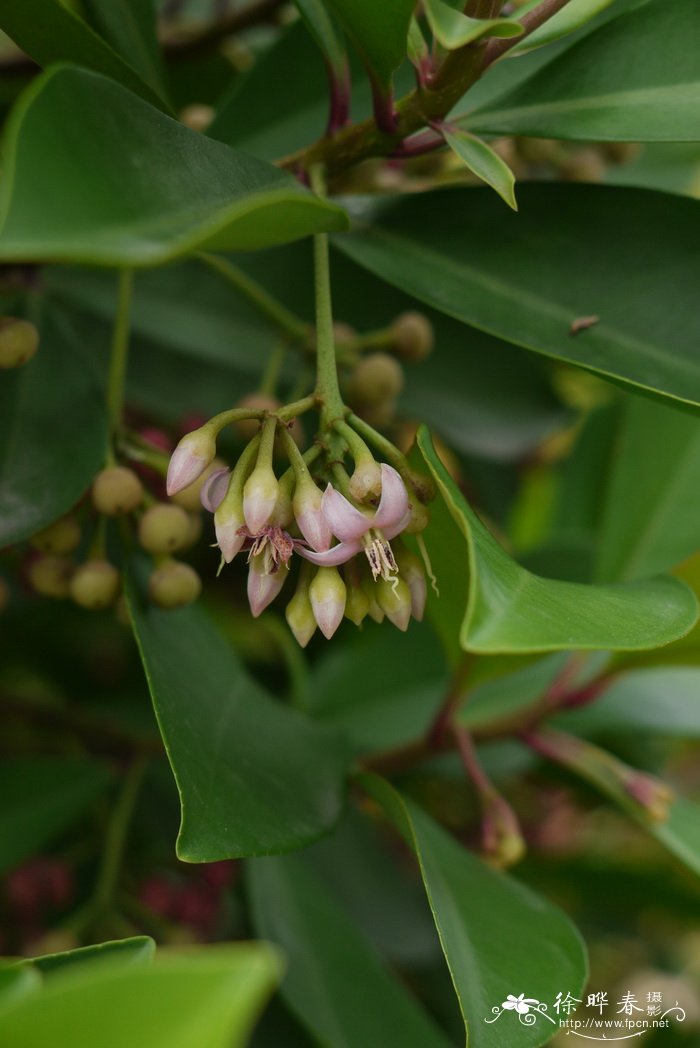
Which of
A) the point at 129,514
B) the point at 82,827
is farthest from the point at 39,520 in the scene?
the point at 82,827

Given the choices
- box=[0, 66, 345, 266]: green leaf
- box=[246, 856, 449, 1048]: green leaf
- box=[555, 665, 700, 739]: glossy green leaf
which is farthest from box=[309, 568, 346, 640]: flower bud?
→ box=[555, 665, 700, 739]: glossy green leaf

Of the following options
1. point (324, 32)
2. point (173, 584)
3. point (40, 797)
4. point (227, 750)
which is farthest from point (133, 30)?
point (40, 797)

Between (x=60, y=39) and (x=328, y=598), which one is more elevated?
(x=60, y=39)

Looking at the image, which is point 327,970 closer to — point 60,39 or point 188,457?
point 188,457

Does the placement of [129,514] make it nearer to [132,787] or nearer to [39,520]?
[39,520]

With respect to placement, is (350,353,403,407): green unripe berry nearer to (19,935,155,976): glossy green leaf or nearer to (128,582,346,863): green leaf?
(128,582,346,863): green leaf
